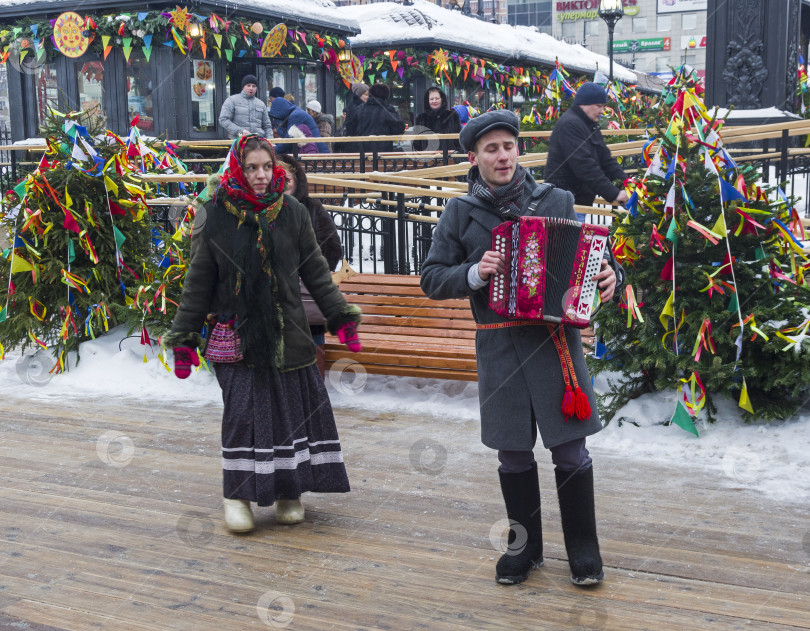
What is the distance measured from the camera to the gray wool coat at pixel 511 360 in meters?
3.67

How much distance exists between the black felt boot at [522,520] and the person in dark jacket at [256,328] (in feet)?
3.39

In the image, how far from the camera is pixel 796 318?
17.6 ft

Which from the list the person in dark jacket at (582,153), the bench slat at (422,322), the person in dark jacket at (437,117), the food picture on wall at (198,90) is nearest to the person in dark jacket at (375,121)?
the person in dark jacket at (437,117)

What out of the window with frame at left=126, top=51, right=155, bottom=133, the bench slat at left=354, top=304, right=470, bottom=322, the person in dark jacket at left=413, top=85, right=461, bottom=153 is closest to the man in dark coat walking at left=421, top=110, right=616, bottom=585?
the bench slat at left=354, top=304, right=470, bottom=322

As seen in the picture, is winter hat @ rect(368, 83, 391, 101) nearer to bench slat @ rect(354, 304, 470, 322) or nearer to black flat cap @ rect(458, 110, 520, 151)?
bench slat @ rect(354, 304, 470, 322)

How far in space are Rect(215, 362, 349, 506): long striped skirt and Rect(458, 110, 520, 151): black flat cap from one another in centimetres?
148

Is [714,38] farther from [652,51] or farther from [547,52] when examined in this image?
[652,51]

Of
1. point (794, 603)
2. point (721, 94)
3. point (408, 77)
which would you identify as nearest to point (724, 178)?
point (794, 603)

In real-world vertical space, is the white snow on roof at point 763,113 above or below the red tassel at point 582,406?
above

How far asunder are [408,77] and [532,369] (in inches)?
757

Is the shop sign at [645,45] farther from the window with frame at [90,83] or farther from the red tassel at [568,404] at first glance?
the red tassel at [568,404]

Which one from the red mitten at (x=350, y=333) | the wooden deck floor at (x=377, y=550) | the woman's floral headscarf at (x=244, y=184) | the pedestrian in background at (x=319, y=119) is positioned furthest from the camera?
the pedestrian in background at (x=319, y=119)

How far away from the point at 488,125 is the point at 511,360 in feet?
2.85

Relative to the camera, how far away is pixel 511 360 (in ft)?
12.2
